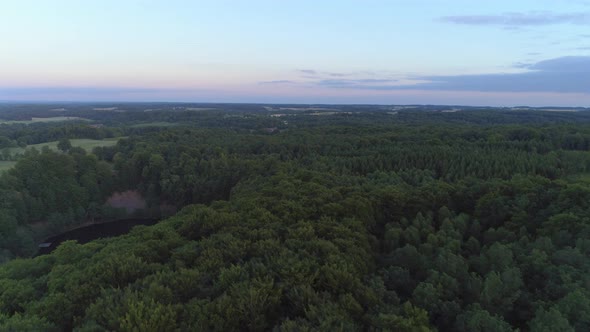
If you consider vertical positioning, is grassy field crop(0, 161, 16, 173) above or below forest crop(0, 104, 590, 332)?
below

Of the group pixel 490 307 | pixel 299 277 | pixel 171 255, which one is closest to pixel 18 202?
pixel 171 255

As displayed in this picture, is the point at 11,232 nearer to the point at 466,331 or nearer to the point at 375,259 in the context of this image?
the point at 375,259

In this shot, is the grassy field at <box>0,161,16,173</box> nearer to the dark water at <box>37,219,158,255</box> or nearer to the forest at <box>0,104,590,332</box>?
the forest at <box>0,104,590,332</box>

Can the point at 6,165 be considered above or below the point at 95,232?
above

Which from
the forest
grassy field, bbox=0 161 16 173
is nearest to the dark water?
the forest

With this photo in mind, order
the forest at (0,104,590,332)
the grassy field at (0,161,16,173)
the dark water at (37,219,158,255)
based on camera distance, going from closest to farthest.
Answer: the forest at (0,104,590,332) < the dark water at (37,219,158,255) < the grassy field at (0,161,16,173)

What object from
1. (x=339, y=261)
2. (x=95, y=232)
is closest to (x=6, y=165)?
(x=95, y=232)

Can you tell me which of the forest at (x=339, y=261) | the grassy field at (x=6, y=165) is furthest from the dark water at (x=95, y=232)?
the grassy field at (x=6, y=165)

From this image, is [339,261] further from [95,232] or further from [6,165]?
[6,165]
